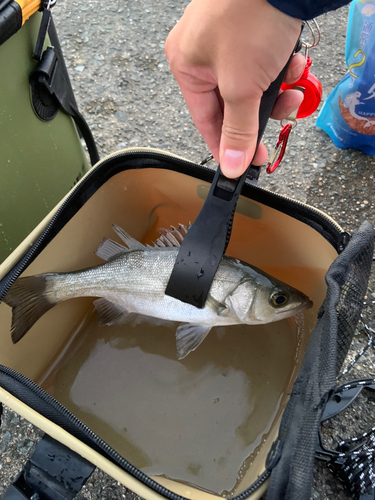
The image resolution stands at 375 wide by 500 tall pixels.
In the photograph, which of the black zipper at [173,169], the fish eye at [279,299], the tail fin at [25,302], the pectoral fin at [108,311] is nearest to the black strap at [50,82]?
the black zipper at [173,169]

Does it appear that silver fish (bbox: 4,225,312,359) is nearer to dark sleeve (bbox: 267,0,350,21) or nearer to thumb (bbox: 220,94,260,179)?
thumb (bbox: 220,94,260,179)

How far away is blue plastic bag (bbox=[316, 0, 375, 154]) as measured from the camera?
64.9 inches

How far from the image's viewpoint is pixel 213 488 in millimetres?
1229

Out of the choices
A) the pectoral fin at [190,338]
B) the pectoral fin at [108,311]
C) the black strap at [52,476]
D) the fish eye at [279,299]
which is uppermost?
the black strap at [52,476]

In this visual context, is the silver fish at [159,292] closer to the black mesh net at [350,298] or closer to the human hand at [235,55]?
the black mesh net at [350,298]

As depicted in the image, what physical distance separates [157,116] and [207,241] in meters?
1.45

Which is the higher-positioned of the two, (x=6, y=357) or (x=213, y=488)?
(x=6, y=357)

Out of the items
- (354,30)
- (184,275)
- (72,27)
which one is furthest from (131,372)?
(72,27)

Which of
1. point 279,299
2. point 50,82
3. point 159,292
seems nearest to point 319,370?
point 279,299

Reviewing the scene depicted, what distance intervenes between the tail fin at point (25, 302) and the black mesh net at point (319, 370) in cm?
83

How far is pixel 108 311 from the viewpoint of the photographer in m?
1.40

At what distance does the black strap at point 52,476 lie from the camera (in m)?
0.84

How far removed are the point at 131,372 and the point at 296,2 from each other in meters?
1.29

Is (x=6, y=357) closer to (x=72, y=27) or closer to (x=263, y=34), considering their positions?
(x=263, y=34)
